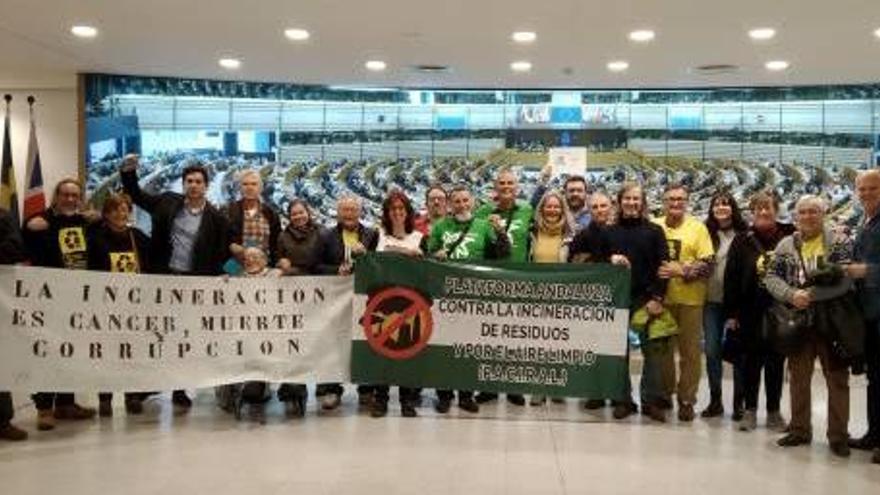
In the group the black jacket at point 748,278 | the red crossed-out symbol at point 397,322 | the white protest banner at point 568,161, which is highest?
the white protest banner at point 568,161

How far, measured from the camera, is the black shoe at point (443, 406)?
17.6 feet

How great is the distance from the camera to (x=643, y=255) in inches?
204

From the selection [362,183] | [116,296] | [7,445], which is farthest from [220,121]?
[7,445]

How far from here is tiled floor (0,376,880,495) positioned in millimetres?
3941

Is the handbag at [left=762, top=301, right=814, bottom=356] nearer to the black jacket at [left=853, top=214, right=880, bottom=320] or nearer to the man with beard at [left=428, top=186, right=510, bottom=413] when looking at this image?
the black jacket at [left=853, top=214, right=880, bottom=320]

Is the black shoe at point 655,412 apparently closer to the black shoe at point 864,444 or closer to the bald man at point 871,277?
the black shoe at point 864,444

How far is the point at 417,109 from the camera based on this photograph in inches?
413

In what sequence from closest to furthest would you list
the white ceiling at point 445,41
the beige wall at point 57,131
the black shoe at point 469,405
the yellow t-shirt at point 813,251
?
1. the yellow t-shirt at point 813,251
2. the black shoe at point 469,405
3. the white ceiling at point 445,41
4. the beige wall at point 57,131

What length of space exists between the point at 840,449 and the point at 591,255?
1.74 m

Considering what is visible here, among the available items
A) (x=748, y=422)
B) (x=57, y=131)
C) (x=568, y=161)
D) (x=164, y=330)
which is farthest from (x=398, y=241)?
(x=57, y=131)

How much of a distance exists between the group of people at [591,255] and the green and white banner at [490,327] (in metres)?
0.14

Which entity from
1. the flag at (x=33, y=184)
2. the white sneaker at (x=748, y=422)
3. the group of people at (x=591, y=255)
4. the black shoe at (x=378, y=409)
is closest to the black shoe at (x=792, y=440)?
the group of people at (x=591, y=255)

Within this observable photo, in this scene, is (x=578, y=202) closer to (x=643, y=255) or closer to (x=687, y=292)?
(x=643, y=255)

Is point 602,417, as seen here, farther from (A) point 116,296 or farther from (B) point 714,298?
(A) point 116,296
